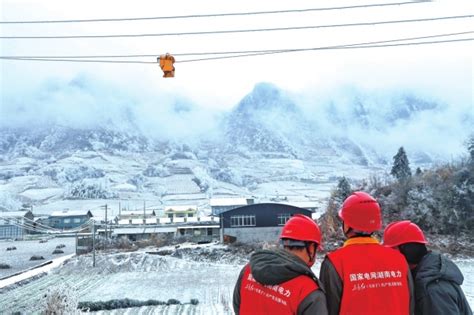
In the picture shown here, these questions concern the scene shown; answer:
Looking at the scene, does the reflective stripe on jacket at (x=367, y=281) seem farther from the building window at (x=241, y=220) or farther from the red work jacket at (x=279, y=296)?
the building window at (x=241, y=220)

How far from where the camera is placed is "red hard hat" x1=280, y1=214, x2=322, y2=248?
7.70ft

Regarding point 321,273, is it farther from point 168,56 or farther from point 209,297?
point 209,297

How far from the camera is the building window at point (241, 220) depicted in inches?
1603

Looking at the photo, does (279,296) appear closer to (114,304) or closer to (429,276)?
(429,276)

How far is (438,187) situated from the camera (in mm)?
31219

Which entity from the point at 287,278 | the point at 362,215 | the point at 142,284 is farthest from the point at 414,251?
the point at 142,284

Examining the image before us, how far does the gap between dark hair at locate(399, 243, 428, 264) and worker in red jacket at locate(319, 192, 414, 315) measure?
0.38m

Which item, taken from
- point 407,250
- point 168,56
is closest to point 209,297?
point 168,56

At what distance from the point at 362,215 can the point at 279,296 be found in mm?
702

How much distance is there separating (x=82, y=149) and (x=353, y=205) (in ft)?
676

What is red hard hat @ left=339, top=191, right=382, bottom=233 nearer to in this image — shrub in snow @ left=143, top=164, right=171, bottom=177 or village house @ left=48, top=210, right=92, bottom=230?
village house @ left=48, top=210, right=92, bottom=230

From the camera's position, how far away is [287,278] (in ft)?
6.98

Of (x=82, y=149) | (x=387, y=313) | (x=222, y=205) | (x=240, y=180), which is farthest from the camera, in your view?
(x=82, y=149)

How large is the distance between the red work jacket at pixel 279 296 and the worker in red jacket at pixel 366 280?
247 mm
